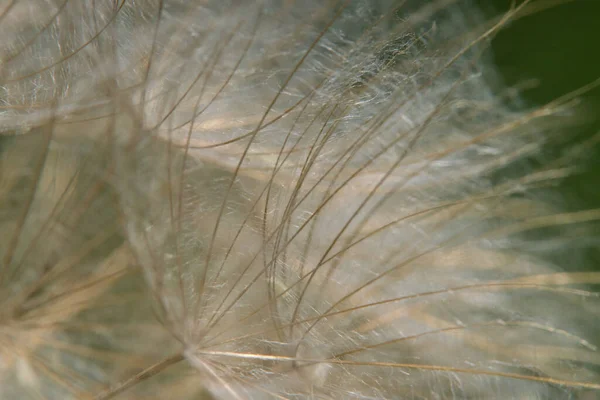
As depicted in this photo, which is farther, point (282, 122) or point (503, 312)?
point (503, 312)

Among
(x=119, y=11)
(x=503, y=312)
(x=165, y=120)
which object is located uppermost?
(x=119, y=11)

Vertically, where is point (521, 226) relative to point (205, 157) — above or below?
below

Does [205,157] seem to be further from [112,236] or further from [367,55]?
[112,236]

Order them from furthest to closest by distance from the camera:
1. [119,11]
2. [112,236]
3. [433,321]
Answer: [112,236]
[433,321]
[119,11]

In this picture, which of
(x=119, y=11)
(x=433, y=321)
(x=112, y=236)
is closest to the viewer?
(x=119, y=11)

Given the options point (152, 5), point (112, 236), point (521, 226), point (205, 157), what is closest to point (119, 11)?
point (152, 5)

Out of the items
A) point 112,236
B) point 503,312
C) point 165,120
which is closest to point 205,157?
point 165,120
